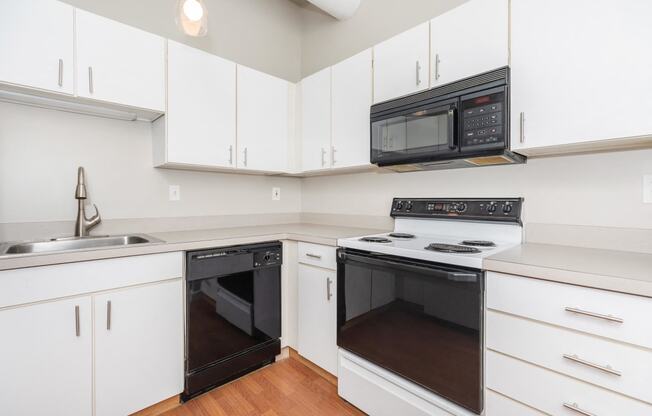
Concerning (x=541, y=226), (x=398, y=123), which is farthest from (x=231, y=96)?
(x=541, y=226)

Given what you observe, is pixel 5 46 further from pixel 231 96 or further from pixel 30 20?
pixel 231 96

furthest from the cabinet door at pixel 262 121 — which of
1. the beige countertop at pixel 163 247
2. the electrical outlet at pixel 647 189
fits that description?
the electrical outlet at pixel 647 189

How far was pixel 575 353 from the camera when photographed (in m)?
0.99

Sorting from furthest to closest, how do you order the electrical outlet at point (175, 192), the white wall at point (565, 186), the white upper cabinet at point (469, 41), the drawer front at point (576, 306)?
the electrical outlet at point (175, 192), the white upper cabinet at point (469, 41), the white wall at point (565, 186), the drawer front at point (576, 306)

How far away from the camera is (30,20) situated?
4.63 feet

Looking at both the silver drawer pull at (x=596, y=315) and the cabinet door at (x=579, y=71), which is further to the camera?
the cabinet door at (x=579, y=71)

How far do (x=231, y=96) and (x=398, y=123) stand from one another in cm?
116

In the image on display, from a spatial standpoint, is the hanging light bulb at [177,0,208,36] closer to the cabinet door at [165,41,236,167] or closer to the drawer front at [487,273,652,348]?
the cabinet door at [165,41,236,167]

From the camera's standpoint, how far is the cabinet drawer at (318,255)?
71.9 inches

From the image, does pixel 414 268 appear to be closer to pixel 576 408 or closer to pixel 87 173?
pixel 576 408

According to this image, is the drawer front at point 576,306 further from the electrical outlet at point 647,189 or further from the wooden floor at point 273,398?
the wooden floor at point 273,398

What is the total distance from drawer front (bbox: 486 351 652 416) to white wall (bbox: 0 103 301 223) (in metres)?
2.03

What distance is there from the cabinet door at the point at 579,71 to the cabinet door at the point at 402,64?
1.44 ft

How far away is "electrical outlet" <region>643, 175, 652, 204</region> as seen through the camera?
1268mm
